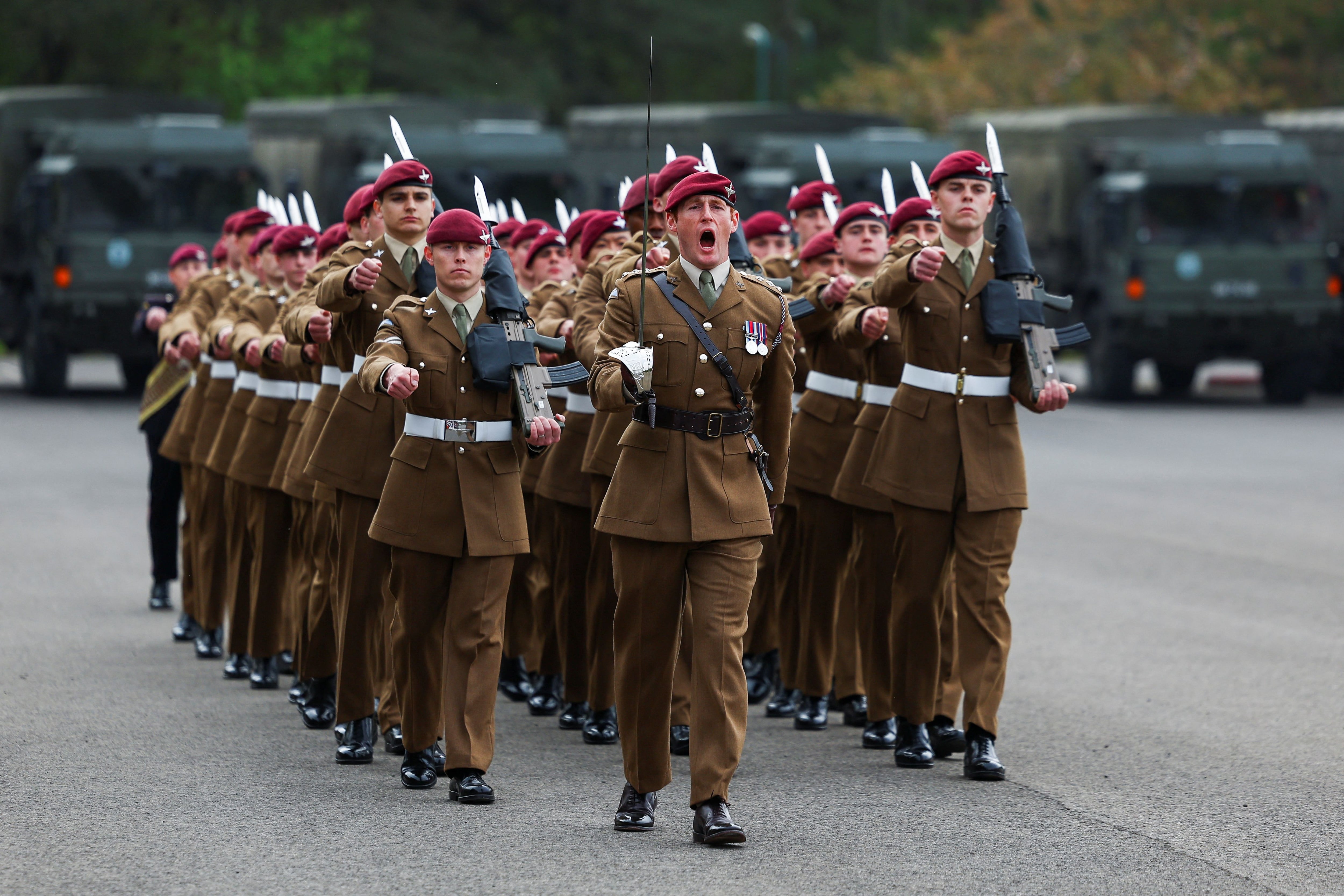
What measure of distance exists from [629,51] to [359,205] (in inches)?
1864

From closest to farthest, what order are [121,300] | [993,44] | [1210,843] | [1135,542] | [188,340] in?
[1210,843], [188,340], [1135,542], [121,300], [993,44]

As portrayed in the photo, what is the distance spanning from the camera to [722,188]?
268 inches

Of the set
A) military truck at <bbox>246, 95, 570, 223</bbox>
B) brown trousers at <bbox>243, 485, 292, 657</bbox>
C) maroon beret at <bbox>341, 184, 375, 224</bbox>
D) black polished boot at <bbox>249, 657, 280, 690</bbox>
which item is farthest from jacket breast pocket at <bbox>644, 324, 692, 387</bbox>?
military truck at <bbox>246, 95, 570, 223</bbox>

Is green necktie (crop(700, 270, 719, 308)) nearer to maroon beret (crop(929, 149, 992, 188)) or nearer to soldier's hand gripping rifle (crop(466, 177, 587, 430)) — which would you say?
soldier's hand gripping rifle (crop(466, 177, 587, 430))

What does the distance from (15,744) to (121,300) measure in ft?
54.9

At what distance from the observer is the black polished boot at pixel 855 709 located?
8789mm

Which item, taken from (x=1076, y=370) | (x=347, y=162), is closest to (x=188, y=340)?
(x=347, y=162)

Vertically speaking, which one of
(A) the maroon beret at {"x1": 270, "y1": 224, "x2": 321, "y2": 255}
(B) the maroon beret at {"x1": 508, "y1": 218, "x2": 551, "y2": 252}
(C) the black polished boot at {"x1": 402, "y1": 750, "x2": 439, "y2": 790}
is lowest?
(C) the black polished boot at {"x1": 402, "y1": 750, "x2": 439, "y2": 790}

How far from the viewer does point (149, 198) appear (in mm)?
24719

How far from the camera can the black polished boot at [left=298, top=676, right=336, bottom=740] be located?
8.55 m

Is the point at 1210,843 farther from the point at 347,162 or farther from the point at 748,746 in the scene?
the point at 347,162

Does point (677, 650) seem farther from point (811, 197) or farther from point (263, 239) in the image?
point (263, 239)

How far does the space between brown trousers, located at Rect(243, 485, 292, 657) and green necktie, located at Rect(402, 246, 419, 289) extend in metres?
1.71

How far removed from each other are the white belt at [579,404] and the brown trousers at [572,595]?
1.21ft
